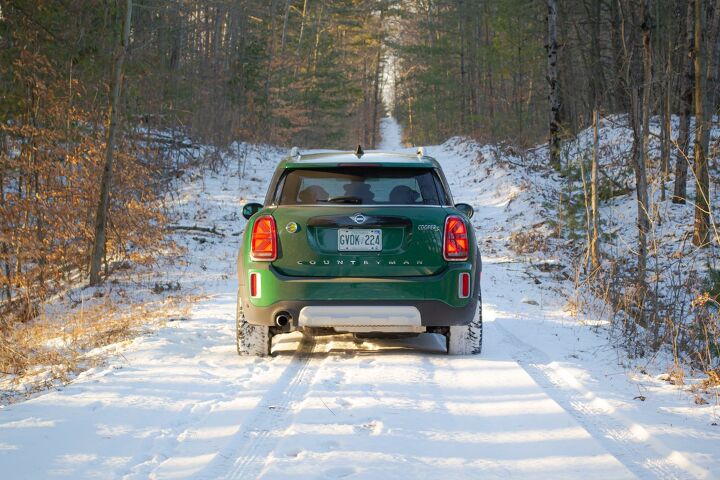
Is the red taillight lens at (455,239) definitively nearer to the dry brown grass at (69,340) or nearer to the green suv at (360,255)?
the green suv at (360,255)

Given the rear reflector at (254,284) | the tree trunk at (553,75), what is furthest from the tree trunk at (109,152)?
the tree trunk at (553,75)

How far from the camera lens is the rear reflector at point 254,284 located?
611cm

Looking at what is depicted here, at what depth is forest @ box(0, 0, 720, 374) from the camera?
1082 cm

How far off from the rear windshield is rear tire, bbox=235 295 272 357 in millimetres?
1127

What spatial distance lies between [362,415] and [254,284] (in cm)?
183

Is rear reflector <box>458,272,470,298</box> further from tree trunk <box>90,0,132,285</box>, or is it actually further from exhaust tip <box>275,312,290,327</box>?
tree trunk <box>90,0,132,285</box>

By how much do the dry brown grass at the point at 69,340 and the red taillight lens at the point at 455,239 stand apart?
3.11 meters

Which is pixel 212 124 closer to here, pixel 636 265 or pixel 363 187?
pixel 636 265

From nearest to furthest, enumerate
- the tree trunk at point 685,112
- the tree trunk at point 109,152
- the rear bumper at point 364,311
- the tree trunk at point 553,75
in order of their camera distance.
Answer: the rear bumper at point 364,311, the tree trunk at point 109,152, the tree trunk at point 685,112, the tree trunk at point 553,75

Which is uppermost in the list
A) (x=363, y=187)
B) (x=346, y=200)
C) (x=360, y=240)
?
(x=363, y=187)

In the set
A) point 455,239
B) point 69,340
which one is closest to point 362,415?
point 455,239

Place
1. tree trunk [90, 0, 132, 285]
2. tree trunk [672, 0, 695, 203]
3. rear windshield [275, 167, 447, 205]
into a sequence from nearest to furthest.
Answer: rear windshield [275, 167, 447, 205] < tree trunk [90, 0, 132, 285] < tree trunk [672, 0, 695, 203]

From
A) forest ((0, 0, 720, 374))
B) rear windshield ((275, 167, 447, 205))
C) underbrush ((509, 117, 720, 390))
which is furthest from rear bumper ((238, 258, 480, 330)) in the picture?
forest ((0, 0, 720, 374))

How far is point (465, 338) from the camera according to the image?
6.55m
